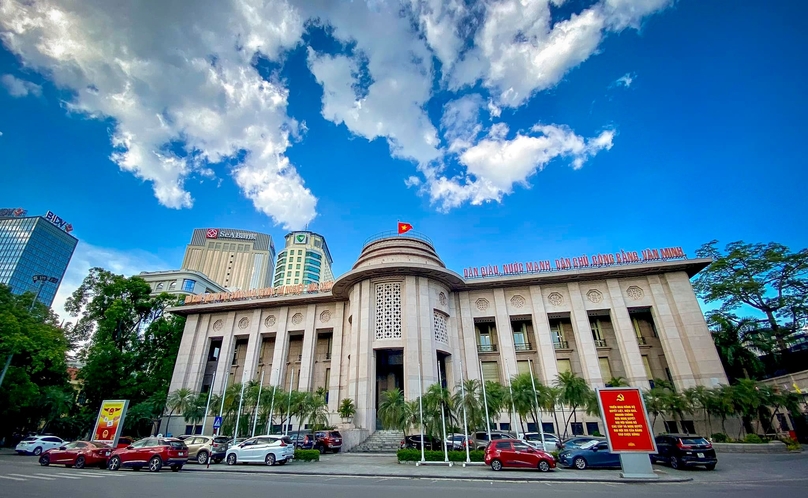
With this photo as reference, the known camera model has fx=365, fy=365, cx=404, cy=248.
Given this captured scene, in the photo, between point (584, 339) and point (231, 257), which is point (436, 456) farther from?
point (231, 257)

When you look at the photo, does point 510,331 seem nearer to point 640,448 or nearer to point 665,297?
point 665,297

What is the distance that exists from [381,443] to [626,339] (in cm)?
2255

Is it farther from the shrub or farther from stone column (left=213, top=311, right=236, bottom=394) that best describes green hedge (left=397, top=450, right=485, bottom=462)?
stone column (left=213, top=311, right=236, bottom=394)

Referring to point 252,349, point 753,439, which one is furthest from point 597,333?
point 252,349

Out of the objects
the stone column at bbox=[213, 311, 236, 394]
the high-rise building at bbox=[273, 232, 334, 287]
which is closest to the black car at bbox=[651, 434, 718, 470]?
the stone column at bbox=[213, 311, 236, 394]

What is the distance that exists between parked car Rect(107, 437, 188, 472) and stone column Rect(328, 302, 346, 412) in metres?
17.7

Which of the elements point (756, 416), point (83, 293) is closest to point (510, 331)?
point (756, 416)

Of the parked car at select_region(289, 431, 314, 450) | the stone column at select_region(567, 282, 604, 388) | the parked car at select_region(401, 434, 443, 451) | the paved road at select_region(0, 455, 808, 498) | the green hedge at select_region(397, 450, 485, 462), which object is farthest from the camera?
the stone column at select_region(567, 282, 604, 388)

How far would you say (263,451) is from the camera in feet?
64.3

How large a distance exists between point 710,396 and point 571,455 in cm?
1538

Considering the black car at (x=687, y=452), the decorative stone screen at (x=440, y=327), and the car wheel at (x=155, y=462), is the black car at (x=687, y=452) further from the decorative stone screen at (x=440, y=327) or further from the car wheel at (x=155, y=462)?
the car wheel at (x=155, y=462)

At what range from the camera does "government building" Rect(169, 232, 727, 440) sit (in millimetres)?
30875

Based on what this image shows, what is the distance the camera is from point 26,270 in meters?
93.9

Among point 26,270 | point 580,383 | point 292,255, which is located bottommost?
point 580,383
